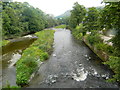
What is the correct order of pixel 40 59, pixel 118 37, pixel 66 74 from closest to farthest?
pixel 118 37
pixel 66 74
pixel 40 59

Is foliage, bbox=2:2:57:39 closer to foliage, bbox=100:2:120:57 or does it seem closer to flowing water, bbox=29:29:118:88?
flowing water, bbox=29:29:118:88

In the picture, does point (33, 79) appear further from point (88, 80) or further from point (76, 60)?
point (76, 60)

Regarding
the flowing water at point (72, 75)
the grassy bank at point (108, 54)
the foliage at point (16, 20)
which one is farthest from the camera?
the foliage at point (16, 20)

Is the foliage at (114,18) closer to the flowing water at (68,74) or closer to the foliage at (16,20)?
the flowing water at (68,74)

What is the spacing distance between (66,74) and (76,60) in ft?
13.3

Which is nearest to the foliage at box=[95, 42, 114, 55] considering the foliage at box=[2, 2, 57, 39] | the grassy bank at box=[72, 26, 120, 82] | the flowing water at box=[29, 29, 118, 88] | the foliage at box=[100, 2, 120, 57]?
the grassy bank at box=[72, 26, 120, 82]

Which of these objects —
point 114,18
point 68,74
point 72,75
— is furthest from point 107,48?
point 114,18

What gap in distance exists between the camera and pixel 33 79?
10.2 m

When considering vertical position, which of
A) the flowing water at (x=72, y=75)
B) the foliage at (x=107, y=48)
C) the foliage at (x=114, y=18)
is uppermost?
the foliage at (x=114, y=18)

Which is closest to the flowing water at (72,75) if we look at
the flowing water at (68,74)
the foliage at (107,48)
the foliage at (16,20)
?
the flowing water at (68,74)

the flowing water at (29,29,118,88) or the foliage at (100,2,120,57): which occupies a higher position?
the foliage at (100,2,120,57)

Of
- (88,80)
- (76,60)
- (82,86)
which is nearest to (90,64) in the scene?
(76,60)

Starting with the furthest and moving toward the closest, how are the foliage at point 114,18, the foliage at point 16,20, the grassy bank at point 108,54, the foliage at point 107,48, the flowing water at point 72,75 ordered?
1. the foliage at point 16,20
2. the foliage at point 107,48
3. the flowing water at point 72,75
4. the foliage at point 114,18
5. the grassy bank at point 108,54

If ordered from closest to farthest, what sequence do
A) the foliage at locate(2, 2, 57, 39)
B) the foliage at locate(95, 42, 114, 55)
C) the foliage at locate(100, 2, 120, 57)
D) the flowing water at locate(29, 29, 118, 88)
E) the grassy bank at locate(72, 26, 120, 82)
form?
the grassy bank at locate(72, 26, 120, 82) → the foliage at locate(100, 2, 120, 57) → the flowing water at locate(29, 29, 118, 88) → the foliage at locate(95, 42, 114, 55) → the foliage at locate(2, 2, 57, 39)
